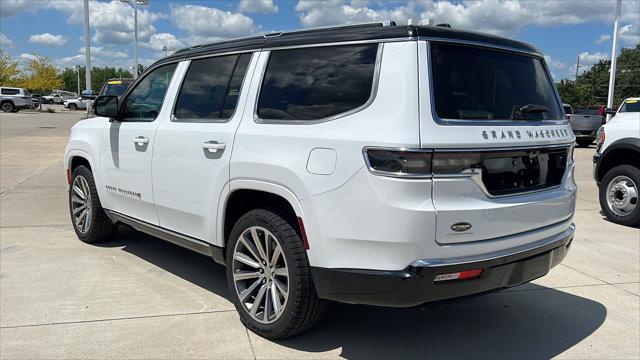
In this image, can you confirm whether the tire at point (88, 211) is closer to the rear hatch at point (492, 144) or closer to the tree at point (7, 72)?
the rear hatch at point (492, 144)

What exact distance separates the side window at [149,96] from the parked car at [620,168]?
5.95 metres

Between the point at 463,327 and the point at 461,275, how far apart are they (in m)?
1.18

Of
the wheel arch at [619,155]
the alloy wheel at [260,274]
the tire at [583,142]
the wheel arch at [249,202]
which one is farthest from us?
the tire at [583,142]

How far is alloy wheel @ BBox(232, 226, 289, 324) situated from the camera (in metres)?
3.35

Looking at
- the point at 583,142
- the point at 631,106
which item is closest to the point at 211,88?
the point at 631,106

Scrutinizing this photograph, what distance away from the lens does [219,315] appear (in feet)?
12.9

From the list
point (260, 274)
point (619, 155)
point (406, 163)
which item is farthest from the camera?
point (619, 155)

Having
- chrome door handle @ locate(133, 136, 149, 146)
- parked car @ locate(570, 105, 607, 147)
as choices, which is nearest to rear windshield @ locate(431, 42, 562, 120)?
chrome door handle @ locate(133, 136, 149, 146)

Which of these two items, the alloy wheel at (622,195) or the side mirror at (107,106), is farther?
the alloy wheel at (622,195)

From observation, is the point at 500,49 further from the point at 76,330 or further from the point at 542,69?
the point at 76,330

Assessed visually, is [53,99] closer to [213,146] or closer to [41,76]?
[41,76]

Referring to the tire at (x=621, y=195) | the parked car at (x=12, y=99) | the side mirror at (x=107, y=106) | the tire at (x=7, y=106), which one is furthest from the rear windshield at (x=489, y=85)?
the tire at (x=7, y=106)

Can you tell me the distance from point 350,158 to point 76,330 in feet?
7.45

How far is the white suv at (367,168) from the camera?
2.75 m
